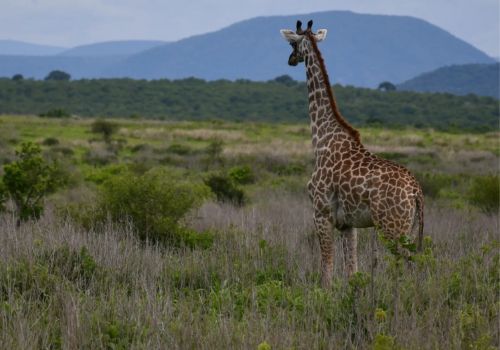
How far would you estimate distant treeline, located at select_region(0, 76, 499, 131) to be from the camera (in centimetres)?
8181

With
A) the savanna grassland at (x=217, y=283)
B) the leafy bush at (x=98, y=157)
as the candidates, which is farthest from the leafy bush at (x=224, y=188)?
the leafy bush at (x=98, y=157)

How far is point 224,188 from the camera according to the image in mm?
16266

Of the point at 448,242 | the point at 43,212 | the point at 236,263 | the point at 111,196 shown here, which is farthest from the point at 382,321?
the point at 43,212

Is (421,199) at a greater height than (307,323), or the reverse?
(421,199)

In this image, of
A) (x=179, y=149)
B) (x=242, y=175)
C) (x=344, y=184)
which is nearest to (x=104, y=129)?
(x=179, y=149)

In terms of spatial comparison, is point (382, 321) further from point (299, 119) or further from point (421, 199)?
point (299, 119)

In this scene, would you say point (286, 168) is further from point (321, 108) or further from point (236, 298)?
point (236, 298)

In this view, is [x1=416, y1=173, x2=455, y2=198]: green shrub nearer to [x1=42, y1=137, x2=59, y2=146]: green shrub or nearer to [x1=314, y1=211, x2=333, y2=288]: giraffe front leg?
[x1=314, y1=211, x2=333, y2=288]: giraffe front leg

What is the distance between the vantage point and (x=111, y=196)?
381 inches

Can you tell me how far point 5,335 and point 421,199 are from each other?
11.4ft

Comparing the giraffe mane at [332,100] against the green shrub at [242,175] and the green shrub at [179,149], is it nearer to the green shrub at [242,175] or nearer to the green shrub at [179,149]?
the green shrub at [242,175]

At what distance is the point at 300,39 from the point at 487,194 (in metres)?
9.19

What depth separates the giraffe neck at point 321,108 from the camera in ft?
22.5

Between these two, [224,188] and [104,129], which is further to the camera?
[104,129]
